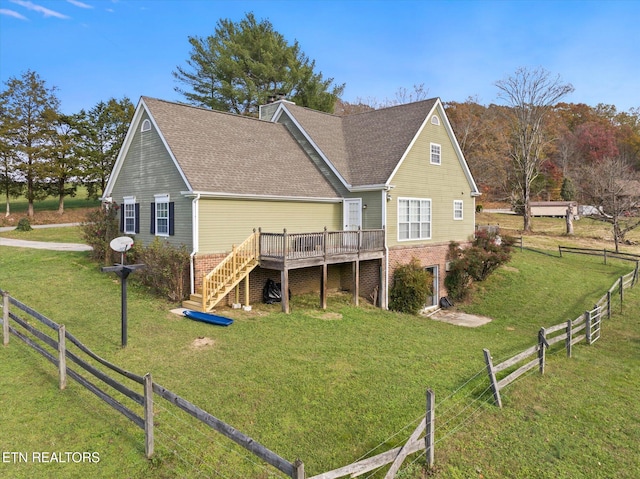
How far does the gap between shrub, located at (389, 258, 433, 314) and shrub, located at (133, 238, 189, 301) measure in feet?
29.5

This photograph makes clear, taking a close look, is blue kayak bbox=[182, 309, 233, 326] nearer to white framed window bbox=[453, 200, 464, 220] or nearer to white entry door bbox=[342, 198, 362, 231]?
white entry door bbox=[342, 198, 362, 231]

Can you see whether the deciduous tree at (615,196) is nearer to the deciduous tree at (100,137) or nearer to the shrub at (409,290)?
the shrub at (409,290)

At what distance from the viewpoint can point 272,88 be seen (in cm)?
3831

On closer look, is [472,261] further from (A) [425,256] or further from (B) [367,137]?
(B) [367,137]

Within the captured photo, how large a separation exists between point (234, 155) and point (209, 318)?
7812mm

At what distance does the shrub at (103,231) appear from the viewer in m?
18.1

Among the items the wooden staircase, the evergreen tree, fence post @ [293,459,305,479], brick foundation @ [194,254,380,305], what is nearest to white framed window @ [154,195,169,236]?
brick foundation @ [194,254,380,305]

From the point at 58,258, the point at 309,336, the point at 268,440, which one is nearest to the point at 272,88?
the point at 58,258

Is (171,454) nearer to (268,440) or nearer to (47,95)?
(268,440)

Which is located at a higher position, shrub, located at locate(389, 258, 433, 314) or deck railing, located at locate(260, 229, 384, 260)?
deck railing, located at locate(260, 229, 384, 260)

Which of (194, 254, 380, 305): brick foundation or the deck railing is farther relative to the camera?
(194, 254, 380, 305): brick foundation

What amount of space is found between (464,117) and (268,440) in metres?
47.7

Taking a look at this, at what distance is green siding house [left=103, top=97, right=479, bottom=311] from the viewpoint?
14234 millimetres

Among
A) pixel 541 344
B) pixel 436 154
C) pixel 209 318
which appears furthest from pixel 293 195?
pixel 541 344
